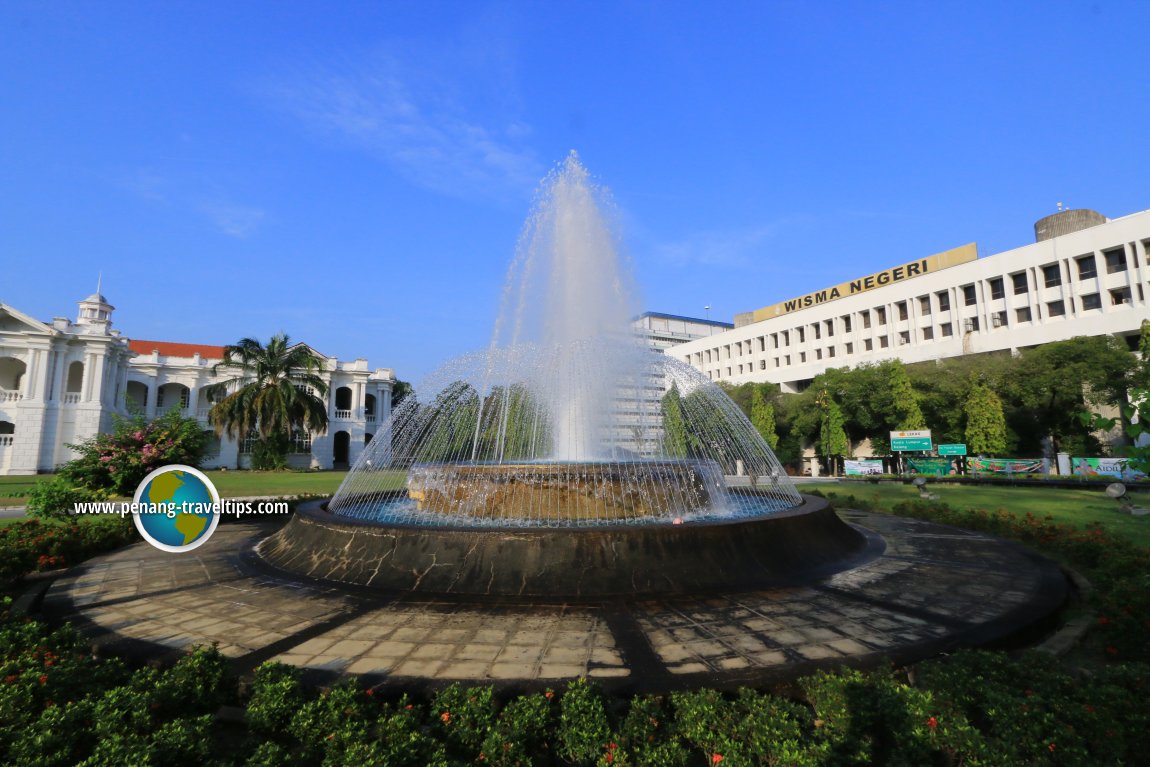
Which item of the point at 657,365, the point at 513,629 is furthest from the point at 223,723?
the point at 657,365

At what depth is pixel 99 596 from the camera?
Result: 20.1 ft

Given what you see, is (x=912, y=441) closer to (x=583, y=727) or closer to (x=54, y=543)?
(x=583, y=727)

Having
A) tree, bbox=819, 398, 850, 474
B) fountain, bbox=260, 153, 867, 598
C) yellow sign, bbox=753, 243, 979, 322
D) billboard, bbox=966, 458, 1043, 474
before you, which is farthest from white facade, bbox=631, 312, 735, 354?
fountain, bbox=260, 153, 867, 598

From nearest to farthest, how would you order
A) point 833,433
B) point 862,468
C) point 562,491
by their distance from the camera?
1. point 562,491
2. point 862,468
3. point 833,433

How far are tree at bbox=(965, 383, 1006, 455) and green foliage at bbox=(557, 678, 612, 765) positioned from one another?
40833 millimetres

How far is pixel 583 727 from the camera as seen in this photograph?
2926mm

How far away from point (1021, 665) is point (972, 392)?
39738mm

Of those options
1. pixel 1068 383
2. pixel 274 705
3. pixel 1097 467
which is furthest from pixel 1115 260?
pixel 274 705

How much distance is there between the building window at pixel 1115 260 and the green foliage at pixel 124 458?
167 ft

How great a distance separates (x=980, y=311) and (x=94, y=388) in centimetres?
7057

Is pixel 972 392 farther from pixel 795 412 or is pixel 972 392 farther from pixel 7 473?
pixel 7 473

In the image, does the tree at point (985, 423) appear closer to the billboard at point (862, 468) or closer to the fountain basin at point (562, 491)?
the billboard at point (862, 468)

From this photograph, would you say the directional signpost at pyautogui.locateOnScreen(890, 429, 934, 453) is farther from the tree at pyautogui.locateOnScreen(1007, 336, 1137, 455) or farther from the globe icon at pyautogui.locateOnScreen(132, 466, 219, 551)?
the globe icon at pyautogui.locateOnScreen(132, 466, 219, 551)

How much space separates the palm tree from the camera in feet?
124
